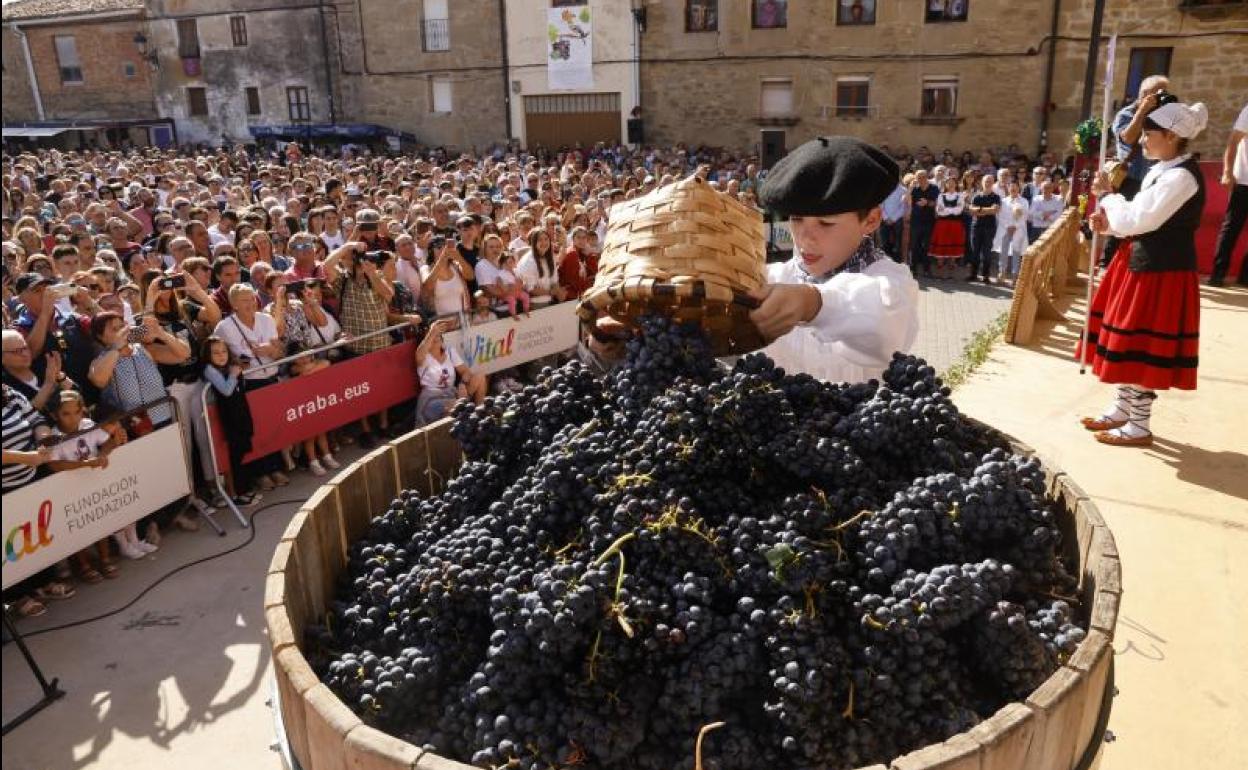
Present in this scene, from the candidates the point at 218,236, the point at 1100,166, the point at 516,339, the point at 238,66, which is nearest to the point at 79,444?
the point at 516,339

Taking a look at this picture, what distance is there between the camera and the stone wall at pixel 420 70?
96.1 feet

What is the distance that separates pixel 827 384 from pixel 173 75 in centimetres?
3892

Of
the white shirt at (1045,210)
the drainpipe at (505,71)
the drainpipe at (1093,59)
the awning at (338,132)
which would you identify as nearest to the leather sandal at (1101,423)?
the white shirt at (1045,210)

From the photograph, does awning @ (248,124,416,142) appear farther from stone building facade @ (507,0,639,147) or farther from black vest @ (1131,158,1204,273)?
black vest @ (1131,158,1204,273)

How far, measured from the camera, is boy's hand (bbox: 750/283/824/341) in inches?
103

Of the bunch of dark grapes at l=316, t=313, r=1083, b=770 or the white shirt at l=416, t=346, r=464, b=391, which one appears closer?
the bunch of dark grapes at l=316, t=313, r=1083, b=770

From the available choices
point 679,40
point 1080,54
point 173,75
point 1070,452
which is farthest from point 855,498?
point 173,75

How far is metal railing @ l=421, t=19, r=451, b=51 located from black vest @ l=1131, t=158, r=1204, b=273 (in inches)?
1082

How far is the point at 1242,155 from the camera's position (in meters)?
10.5

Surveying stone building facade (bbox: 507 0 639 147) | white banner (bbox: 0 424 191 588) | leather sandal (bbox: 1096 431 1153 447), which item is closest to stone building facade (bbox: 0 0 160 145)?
stone building facade (bbox: 507 0 639 147)

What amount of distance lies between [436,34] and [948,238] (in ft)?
69.4

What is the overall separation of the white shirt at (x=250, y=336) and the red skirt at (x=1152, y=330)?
602 centimetres

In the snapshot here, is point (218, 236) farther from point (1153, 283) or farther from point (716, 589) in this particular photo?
point (716, 589)

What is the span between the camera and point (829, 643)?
6.09 ft
